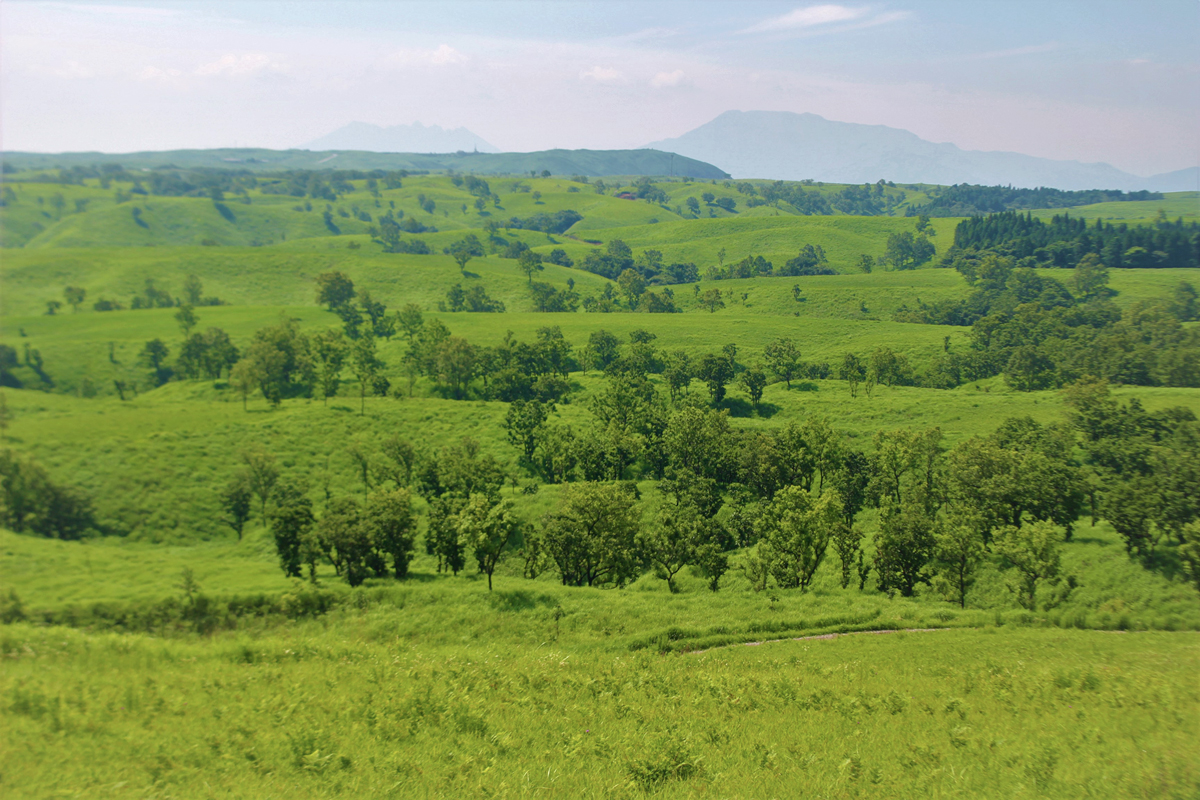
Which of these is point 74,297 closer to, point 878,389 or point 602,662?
point 602,662

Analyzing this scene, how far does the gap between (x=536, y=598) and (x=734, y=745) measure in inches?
929

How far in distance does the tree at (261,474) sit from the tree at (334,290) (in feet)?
331

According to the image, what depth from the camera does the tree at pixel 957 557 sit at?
45.7m

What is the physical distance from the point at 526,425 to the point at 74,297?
4386 inches

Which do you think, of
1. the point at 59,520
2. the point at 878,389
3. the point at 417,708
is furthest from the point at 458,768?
the point at 878,389

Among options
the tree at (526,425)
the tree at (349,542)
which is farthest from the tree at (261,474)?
the tree at (526,425)

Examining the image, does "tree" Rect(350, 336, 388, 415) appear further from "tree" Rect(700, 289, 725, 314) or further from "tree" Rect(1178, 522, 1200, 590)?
"tree" Rect(1178, 522, 1200, 590)

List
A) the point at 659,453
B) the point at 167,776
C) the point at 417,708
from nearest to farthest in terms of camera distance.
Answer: the point at 167,776 < the point at 417,708 < the point at 659,453

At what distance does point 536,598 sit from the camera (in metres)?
40.8

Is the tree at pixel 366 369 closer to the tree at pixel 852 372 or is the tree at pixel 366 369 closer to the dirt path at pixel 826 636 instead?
the dirt path at pixel 826 636

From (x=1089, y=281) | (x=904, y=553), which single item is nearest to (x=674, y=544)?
(x=904, y=553)

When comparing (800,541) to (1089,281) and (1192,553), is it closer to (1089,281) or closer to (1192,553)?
(1192,553)

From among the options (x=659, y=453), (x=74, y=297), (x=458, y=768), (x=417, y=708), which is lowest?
(x=659, y=453)

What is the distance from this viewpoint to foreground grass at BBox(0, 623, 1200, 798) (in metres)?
16.0
